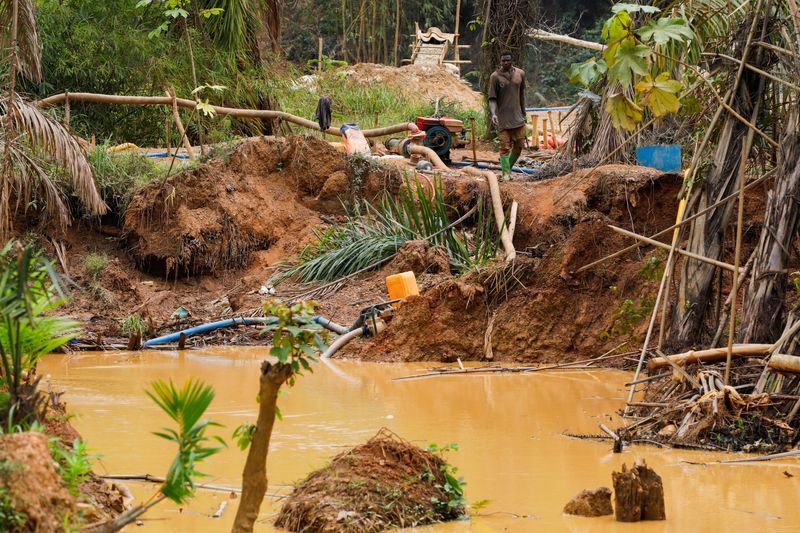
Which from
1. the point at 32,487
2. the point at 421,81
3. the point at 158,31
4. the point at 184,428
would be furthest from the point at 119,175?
the point at 421,81

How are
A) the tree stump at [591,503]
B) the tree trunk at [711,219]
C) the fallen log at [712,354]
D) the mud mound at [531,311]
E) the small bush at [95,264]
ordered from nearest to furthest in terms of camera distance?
the tree stump at [591,503] < the fallen log at [712,354] < the tree trunk at [711,219] < the mud mound at [531,311] < the small bush at [95,264]

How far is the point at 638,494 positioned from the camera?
4.56 meters

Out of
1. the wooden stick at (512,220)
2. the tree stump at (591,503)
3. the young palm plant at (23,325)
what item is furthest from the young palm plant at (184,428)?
the wooden stick at (512,220)

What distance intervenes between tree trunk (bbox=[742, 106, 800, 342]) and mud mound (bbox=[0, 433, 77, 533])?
5.01 metres

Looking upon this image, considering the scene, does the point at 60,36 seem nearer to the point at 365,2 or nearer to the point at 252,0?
the point at 252,0

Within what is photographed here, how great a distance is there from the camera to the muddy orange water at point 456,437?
4.72 meters

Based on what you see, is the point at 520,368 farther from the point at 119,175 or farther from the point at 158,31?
the point at 158,31

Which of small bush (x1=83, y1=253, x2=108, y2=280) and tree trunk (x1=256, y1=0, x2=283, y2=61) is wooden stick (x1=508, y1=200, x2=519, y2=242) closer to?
small bush (x1=83, y1=253, x2=108, y2=280)

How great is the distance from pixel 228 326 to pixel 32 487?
28.9 ft

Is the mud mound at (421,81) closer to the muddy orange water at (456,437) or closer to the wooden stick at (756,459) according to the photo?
the muddy orange water at (456,437)

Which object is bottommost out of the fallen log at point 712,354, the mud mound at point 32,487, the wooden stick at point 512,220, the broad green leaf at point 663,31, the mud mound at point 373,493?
the wooden stick at point 512,220

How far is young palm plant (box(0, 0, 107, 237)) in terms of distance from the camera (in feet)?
28.3

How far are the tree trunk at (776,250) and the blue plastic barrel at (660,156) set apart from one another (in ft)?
23.2

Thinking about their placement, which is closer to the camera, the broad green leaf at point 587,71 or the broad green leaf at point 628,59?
the broad green leaf at point 628,59
